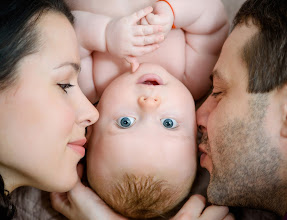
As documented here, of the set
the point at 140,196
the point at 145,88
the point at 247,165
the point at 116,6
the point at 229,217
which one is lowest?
the point at 229,217

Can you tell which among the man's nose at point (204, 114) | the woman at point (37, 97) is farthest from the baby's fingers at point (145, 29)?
the man's nose at point (204, 114)

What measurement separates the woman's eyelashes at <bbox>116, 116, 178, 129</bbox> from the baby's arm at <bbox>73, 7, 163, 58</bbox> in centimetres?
27

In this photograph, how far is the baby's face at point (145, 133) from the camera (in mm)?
1256

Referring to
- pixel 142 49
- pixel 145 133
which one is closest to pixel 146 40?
pixel 142 49

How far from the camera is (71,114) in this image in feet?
3.79

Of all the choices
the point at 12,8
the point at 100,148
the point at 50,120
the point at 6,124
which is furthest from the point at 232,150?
the point at 12,8

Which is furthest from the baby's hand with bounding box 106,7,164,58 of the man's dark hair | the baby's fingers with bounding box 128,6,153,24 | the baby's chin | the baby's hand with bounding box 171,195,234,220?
the baby's hand with bounding box 171,195,234,220

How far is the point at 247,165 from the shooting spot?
122 centimetres

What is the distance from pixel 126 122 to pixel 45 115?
1.13ft

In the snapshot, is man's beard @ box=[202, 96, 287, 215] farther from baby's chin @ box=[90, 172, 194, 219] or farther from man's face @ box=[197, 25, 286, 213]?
baby's chin @ box=[90, 172, 194, 219]

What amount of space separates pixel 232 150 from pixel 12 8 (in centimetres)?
89

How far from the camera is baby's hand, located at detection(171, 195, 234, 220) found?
1.29 m

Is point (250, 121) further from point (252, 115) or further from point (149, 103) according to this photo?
point (149, 103)

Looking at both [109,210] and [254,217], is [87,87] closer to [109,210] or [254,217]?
[109,210]
